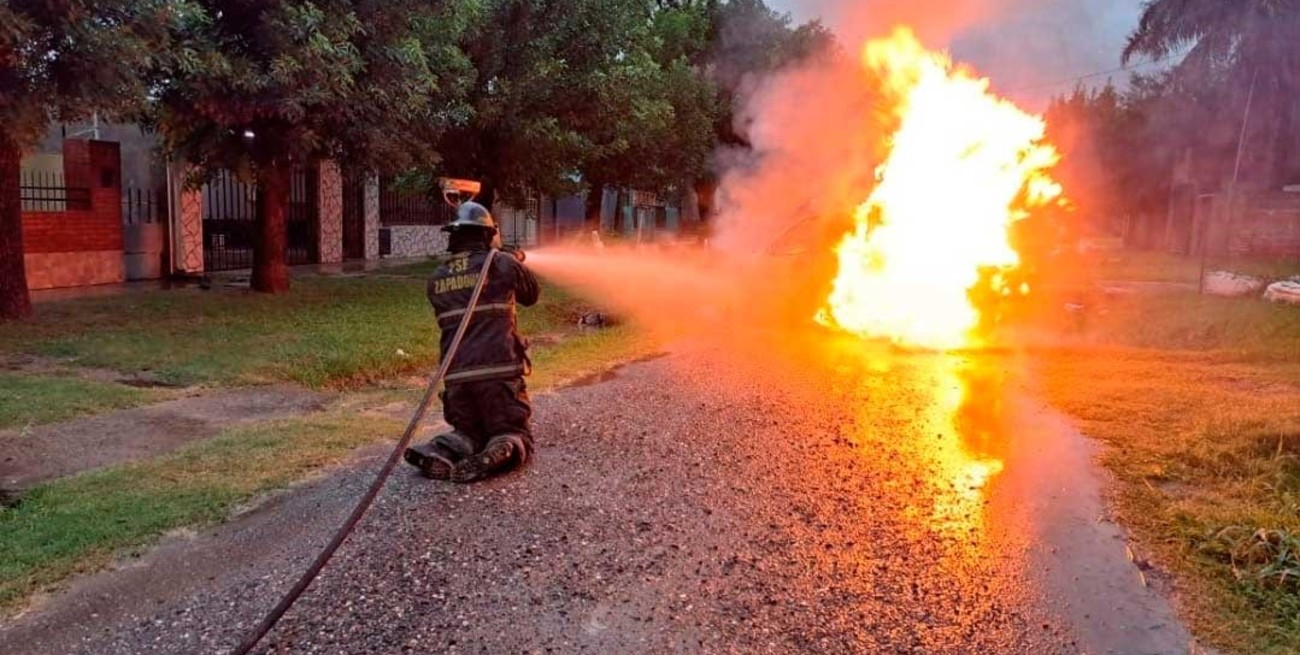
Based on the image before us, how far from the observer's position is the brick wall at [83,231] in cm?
1354

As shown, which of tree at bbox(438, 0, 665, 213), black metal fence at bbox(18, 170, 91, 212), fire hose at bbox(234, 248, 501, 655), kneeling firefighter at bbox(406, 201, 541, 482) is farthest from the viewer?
tree at bbox(438, 0, 665, 213)

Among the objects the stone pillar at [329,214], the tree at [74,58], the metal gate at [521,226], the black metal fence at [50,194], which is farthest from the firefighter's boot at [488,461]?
the metal gate at [521,226]

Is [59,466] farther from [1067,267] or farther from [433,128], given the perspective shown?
[1067,267]

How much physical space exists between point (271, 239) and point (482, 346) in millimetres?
9362

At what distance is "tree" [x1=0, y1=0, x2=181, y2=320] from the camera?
7.49m

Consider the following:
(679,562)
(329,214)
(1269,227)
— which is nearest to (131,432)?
(679,562)

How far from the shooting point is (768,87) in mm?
19281

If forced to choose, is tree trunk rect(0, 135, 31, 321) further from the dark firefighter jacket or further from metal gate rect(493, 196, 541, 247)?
metal gate rect(493, 196, 541, 247)

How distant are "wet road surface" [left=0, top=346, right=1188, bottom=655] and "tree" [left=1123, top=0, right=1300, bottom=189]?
25439mm

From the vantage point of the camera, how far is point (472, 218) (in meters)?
5.47

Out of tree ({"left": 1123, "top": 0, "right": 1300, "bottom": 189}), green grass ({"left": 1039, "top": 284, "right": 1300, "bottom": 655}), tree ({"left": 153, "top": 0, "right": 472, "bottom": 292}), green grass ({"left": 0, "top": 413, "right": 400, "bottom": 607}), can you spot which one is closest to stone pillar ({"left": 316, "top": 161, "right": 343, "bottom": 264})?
tree ({"left": 153, "top": 0, "right": 472, "bottom": 292})

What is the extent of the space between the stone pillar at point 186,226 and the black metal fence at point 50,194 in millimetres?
1588

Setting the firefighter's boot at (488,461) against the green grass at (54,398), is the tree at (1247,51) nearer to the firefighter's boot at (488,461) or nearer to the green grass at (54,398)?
the firefighter's boot at (488,461)

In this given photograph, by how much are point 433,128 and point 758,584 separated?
1074 cm
